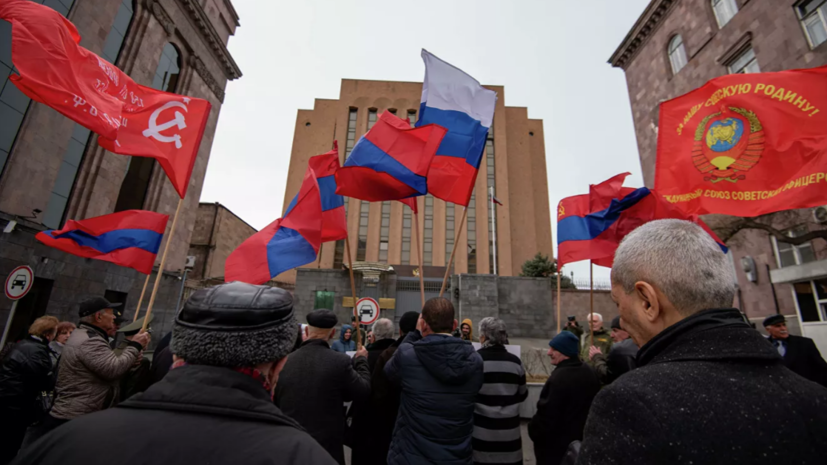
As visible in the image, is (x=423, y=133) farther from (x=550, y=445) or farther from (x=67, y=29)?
(x=67, y=29)

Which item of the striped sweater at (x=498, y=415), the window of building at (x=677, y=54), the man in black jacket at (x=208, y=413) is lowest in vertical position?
the striped sweater at (x=498, y=415)

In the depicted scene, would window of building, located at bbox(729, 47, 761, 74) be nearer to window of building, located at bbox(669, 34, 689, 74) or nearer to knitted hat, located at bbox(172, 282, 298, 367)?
window of building, located at bbox(669, 34, 689, 74)

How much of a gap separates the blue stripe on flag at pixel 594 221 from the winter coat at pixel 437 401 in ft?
13.1

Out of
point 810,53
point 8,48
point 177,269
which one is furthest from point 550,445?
point 177,269

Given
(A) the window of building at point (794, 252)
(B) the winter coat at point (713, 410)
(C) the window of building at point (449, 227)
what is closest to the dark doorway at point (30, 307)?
(B) the winter coat at point (713, 410)

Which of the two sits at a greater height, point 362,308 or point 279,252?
Result: point 279,252

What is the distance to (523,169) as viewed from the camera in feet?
115

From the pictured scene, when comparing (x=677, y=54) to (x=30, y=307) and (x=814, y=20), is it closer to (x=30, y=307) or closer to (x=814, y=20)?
(x=814, y=20)

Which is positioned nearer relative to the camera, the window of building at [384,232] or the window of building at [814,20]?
the window of building at [814,20]

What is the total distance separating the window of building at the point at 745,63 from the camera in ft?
44.8

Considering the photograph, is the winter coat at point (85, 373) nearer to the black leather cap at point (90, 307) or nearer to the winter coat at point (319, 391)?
the black leather cap at point (90, 307)

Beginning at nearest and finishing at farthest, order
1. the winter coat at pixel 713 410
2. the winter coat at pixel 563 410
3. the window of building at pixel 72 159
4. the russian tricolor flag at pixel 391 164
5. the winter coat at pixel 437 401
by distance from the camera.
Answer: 1. the winter coat at pixel 713 410
2. the winter coat at pixel 437 401
3. the winter coat at pixel 563 410
4. the russian tricolor flag at pixel 391 164
5. the window of building at pixel 72 159

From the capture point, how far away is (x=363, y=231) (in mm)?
31250

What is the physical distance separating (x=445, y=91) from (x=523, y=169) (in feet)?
103
